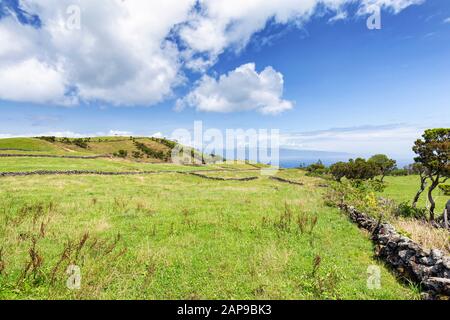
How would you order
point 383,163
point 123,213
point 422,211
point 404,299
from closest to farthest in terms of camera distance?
point 404,299
point 123,213
point 422,211
point 383,163

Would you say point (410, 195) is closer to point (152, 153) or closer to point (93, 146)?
point (152, 153)

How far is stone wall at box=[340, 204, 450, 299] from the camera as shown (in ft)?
22.0

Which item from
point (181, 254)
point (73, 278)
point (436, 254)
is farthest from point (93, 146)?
point (436, 254)

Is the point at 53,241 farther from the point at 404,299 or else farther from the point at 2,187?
the point at 2,187

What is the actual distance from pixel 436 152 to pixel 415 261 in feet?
42.0

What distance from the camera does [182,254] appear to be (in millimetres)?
9344

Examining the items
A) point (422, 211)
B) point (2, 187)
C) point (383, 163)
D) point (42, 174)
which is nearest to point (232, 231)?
point (422, 211)

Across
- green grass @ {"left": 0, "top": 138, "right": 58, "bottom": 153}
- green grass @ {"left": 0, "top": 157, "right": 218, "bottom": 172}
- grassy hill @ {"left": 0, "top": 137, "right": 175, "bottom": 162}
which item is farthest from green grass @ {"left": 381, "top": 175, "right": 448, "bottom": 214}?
green grass @ {"left": 0, "top": 138, "right": 58, "bottom": 153}

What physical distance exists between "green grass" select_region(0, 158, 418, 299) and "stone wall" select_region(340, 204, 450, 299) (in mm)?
472

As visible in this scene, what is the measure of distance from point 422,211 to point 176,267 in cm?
1931

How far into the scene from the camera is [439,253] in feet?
24.4

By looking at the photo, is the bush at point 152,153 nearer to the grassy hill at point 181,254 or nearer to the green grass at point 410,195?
the green grass at point 410,195

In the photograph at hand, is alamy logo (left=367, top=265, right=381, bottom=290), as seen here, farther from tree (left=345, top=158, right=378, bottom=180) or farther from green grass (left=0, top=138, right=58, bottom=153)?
green grass (left=0, top=138, right=58, bottom=153)
